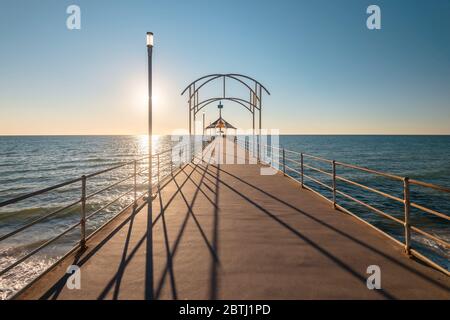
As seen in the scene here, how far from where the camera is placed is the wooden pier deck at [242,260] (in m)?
2.82

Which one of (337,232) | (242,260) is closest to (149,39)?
(242,260)

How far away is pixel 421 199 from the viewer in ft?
57.8

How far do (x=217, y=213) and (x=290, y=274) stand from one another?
9.18 ft

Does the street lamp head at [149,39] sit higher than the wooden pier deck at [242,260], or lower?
higher

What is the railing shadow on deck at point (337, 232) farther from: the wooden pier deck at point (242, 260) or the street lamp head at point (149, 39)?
the street lamp head at point (149, 39)

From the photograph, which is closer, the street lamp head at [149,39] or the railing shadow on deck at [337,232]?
the railing shadow on deck at [337,232]

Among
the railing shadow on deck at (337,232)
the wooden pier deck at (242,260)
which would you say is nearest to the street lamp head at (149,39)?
the wooden pier deck at (242,260)

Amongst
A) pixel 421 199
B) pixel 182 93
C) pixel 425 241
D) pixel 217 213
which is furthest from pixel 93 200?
pixel 421 199

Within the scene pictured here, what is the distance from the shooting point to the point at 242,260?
354cm

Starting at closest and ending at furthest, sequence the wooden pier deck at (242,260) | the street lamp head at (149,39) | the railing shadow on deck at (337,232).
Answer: the wooden pier deck at (242,260), the railing shadow on deck at (337,232), the street lamp head at (149,39)

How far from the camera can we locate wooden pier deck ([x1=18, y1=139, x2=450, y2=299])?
2.82 m

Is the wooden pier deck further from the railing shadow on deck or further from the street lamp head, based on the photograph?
the street lamp head

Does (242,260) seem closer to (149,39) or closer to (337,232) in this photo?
(337,232)
